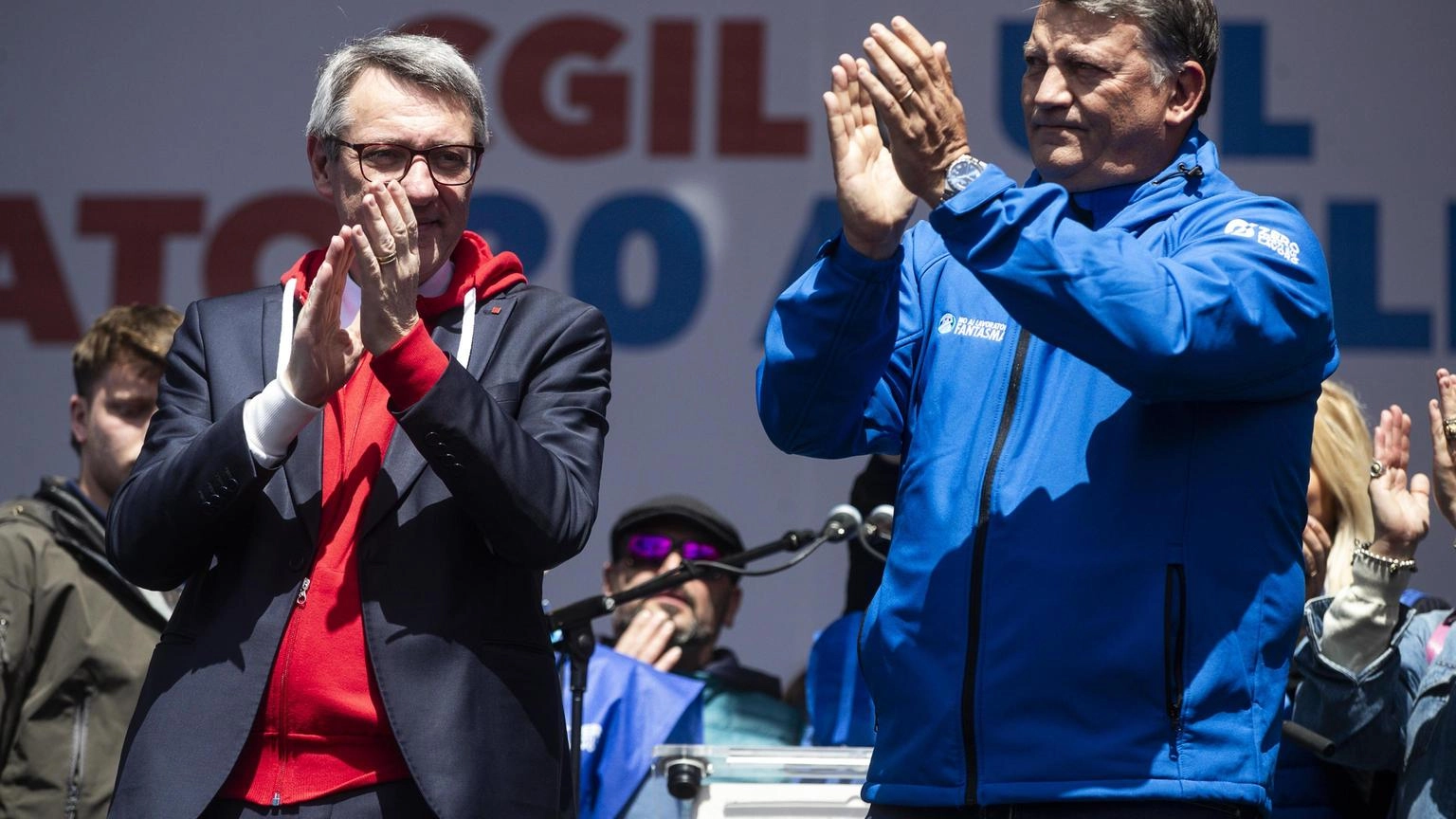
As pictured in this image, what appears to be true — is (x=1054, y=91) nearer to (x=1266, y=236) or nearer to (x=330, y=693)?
(x=1266, y=236)

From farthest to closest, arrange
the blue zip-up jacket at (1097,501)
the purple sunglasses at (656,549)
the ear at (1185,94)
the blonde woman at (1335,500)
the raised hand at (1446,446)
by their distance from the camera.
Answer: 1. the purple sunglasses at (656,549)
2. the blonde woman at (1335,500)
3. the raised hand at (1446,446)
4. the ear at (1185,94)
5. the blue zip-up jacket at (1097,501)

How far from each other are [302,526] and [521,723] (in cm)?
36

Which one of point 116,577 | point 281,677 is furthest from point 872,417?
point 116,577

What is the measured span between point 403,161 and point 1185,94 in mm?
1017

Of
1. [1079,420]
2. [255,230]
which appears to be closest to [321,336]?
[1079,420]

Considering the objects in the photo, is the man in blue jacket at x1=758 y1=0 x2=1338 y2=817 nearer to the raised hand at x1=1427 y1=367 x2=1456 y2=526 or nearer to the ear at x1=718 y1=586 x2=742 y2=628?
the raised hand at x1=1427 y1=367 x2=1456 y2=526

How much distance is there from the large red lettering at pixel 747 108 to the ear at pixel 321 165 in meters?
3.17

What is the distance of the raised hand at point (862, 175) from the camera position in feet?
7.43

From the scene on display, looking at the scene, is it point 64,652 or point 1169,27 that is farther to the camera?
point 64,652

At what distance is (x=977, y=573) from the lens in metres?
2.16

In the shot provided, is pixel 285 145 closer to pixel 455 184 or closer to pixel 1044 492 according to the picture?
pixel 455 184

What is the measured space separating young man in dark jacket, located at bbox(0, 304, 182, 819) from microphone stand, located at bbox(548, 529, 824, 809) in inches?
33.0

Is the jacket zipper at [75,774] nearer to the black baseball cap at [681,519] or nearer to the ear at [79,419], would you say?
the ear at [79,419]

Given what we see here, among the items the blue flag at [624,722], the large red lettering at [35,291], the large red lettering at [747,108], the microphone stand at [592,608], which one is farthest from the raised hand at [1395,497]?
the large red lettering at [35,291]
